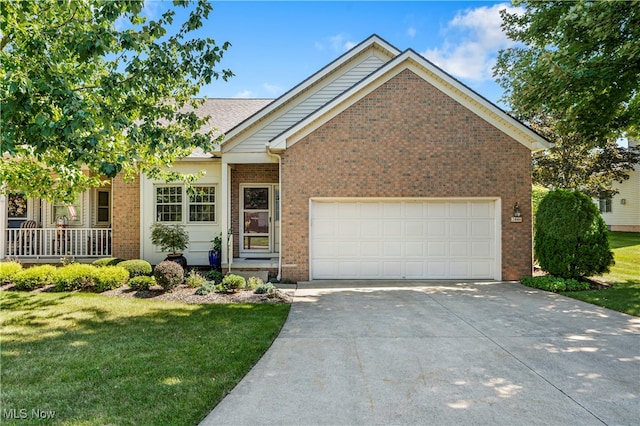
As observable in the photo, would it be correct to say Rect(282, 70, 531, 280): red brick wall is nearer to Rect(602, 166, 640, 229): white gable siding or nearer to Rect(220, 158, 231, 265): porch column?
Rect(220, 158, 231, 265): porch column

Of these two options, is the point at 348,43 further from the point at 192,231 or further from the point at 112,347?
the point at 112,347

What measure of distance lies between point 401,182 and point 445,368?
255 inches

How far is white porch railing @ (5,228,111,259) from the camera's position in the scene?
38.2ft

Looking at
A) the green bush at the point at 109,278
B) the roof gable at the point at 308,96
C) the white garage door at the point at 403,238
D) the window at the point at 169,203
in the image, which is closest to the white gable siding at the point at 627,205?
the white garage door at the point at 403,238

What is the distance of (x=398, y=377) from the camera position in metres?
4.15

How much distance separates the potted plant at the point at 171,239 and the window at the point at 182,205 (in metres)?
0.86

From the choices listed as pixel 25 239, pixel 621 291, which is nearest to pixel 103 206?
pixel 25 239

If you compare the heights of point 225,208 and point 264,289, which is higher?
point 225,208

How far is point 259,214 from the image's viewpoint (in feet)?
40.8

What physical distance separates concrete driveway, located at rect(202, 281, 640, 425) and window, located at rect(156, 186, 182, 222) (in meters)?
6.88

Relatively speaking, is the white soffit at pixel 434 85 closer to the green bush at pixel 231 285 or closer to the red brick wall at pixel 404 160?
the red brick wall at pixel 404 160

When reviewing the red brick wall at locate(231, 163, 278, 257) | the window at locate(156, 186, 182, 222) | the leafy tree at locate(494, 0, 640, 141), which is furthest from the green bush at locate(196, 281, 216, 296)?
the leafy tree at locate(494, 0, 640, 141)

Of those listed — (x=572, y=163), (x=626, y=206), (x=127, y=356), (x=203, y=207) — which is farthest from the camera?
(x=626, y=206)

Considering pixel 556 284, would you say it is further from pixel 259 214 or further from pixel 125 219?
pixel 125 219
